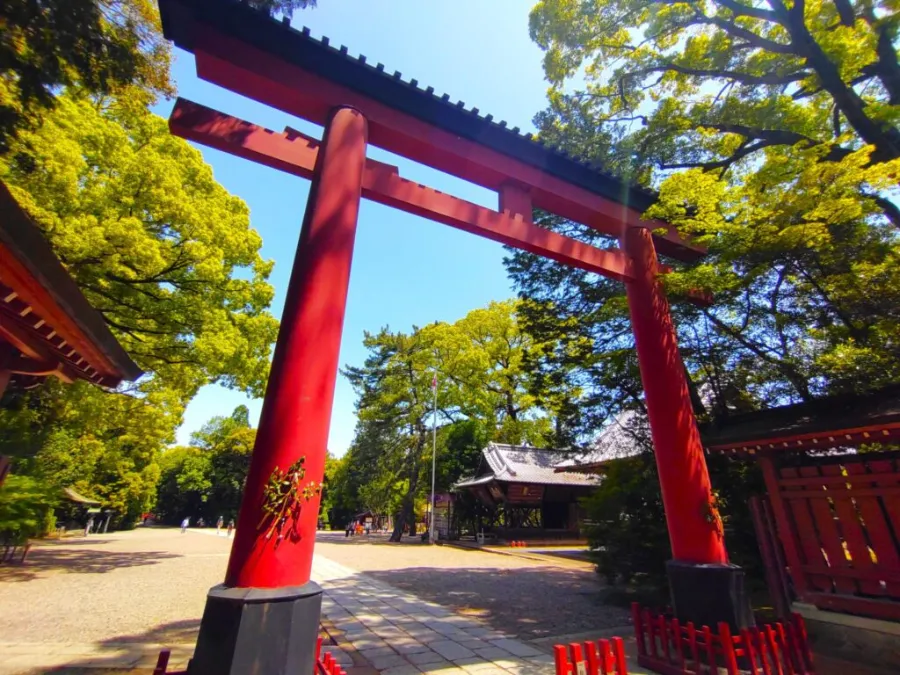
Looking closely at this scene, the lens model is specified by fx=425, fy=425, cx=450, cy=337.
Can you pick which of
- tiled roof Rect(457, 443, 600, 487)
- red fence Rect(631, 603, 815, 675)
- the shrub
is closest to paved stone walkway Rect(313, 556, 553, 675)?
red fence Rect(631, 603, 815, 675)

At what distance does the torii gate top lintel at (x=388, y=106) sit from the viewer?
162 inches

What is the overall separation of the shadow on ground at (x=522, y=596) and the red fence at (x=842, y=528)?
2426 millimetres

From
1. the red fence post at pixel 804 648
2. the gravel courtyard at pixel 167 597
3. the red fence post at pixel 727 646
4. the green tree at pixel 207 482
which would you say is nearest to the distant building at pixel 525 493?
the gravel courtyard at pixel 167 597

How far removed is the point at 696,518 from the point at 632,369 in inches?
141

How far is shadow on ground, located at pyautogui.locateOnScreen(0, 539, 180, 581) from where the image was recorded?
9.74 m

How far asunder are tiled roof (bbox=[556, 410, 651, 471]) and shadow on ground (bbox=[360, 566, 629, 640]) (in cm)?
278

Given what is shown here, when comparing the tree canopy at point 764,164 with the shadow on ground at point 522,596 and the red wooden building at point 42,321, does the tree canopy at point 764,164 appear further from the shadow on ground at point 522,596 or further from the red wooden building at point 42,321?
the red wooden building at point 42,321

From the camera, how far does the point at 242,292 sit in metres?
11.0

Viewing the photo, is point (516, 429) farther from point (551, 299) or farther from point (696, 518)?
point (696, 518)

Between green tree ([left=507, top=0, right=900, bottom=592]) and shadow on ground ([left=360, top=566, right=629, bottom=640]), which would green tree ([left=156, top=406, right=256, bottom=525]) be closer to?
shadow on ground ([left=360, top=566, right=629, bottom=640])

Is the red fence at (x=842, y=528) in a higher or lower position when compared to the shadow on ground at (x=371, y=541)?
higher

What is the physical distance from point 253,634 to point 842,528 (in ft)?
19.7

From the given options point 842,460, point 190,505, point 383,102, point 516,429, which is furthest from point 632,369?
point 190,505

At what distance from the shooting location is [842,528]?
4770 mm
